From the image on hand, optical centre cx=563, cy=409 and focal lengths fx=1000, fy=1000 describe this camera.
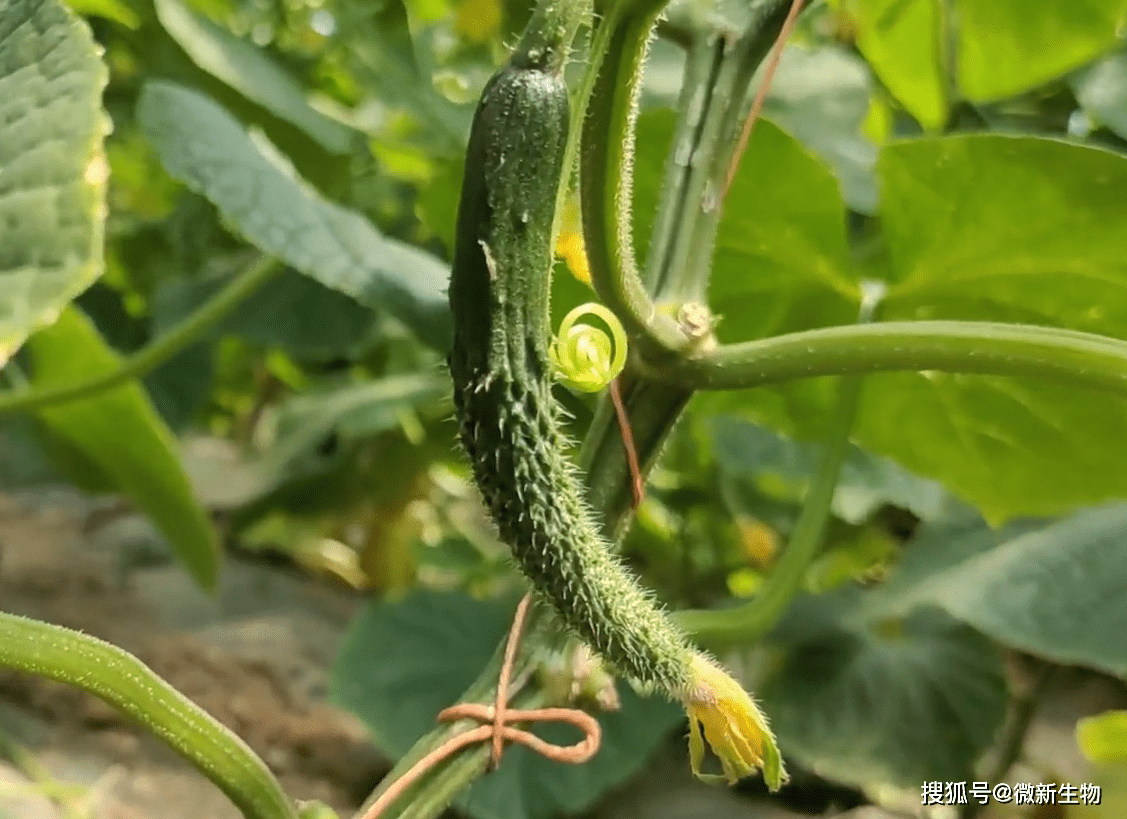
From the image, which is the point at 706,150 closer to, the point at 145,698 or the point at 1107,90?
the point at 145,698

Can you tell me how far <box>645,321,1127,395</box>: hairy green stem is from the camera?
0.39 m

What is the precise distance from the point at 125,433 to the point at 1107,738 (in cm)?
78

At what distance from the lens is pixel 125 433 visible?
807mm

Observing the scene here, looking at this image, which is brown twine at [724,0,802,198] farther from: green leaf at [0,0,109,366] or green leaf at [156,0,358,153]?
green leaf at [156,0,358,153]

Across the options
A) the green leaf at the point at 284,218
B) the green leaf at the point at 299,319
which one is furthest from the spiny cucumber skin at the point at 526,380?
the green leaf at the point at 299,319

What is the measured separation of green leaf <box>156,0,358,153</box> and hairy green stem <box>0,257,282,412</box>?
5.6 inches

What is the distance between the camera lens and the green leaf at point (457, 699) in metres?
0.76

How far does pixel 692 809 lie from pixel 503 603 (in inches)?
10.4

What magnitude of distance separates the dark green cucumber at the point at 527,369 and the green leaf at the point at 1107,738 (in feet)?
1.64

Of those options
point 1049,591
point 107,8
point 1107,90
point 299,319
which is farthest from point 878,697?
point 107,8

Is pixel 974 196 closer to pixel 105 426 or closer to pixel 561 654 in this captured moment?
pixel 561 654

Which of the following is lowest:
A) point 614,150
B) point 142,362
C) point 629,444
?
point 142,362

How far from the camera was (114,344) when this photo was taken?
1.40 m

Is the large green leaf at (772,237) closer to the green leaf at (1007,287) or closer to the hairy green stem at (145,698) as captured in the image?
the green leaf at (1007,287)
